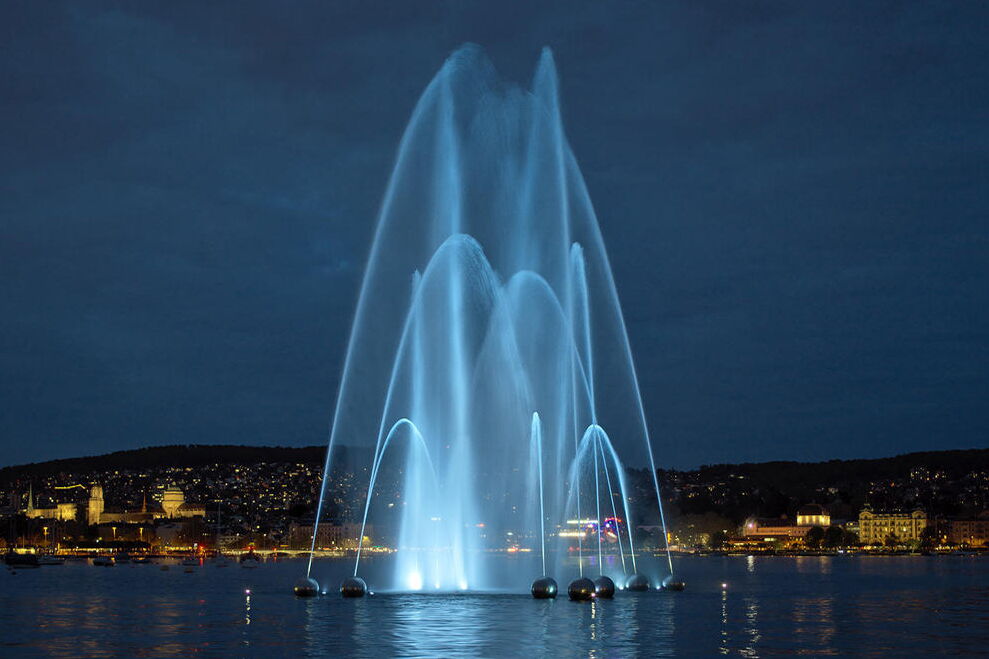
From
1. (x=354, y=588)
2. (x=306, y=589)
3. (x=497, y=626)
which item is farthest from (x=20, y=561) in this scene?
(x=497, y=626)

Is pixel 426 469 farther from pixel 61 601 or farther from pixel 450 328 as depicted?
pixel 61 601

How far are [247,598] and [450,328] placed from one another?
24550 mm

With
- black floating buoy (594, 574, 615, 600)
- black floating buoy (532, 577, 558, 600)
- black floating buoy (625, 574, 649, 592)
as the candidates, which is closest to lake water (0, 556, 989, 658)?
black floating buoy (532, 577, 558, 600)

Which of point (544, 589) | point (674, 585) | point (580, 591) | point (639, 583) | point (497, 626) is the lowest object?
point (674, 585)

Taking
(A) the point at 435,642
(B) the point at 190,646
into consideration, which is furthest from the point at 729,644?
(B) the point at 190,646

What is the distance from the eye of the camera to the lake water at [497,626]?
1363 inches

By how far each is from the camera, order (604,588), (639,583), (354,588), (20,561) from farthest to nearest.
A: (20,561) → (639,583) → (604,588) → (354,588)

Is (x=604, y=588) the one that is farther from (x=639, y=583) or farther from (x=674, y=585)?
(x=674, y=585)

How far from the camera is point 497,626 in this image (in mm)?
38844

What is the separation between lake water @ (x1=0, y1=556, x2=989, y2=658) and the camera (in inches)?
1363

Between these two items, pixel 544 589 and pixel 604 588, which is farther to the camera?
pixel 604 588

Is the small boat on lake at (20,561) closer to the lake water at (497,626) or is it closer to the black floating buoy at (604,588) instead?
the lake water at (497,626)

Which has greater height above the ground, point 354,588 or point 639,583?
point 354,588

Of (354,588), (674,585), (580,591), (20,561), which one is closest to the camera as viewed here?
(580,591)
